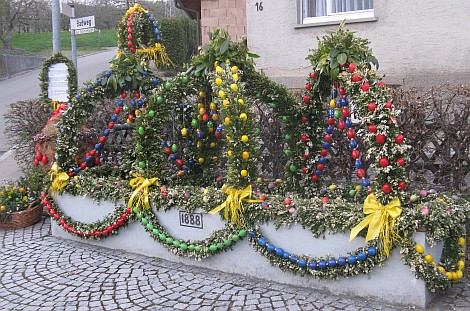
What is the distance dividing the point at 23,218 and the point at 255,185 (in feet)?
11.4

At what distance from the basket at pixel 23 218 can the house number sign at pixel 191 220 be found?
270 centimetres

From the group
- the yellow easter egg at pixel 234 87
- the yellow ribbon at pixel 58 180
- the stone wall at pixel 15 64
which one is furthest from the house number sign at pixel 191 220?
the stone wall at pixel 15 64

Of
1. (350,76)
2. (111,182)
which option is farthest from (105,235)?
(350,76)

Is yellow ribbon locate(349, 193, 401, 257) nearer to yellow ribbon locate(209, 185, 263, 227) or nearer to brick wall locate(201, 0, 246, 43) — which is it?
yellow ribbon locate(209, 185, 263, 227)

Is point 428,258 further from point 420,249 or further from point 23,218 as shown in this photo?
point 23,218

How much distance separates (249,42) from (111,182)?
492 centimetres

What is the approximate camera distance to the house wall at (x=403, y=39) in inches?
320

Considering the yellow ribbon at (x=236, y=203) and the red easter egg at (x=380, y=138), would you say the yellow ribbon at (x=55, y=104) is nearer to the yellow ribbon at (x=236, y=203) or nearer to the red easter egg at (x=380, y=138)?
the yellow ribbon at (x=236, y=203)

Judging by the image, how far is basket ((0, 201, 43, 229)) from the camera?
696cm

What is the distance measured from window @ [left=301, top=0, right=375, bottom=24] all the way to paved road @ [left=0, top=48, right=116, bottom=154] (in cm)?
979

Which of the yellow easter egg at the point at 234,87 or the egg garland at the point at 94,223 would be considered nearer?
the yellow easter egg at the point at 234,87

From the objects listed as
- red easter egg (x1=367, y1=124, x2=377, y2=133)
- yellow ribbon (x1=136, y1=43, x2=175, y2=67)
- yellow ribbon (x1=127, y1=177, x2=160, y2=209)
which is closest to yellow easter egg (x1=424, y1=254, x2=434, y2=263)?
red easter egg (x1=367, y1=124, x2=377, y2=133)

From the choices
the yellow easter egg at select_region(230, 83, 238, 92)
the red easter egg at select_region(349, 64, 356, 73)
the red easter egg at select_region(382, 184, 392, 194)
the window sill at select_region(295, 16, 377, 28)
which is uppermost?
the window sill at select_region(295, 16, 377, 28)

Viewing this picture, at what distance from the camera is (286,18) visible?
9531 millimetres
